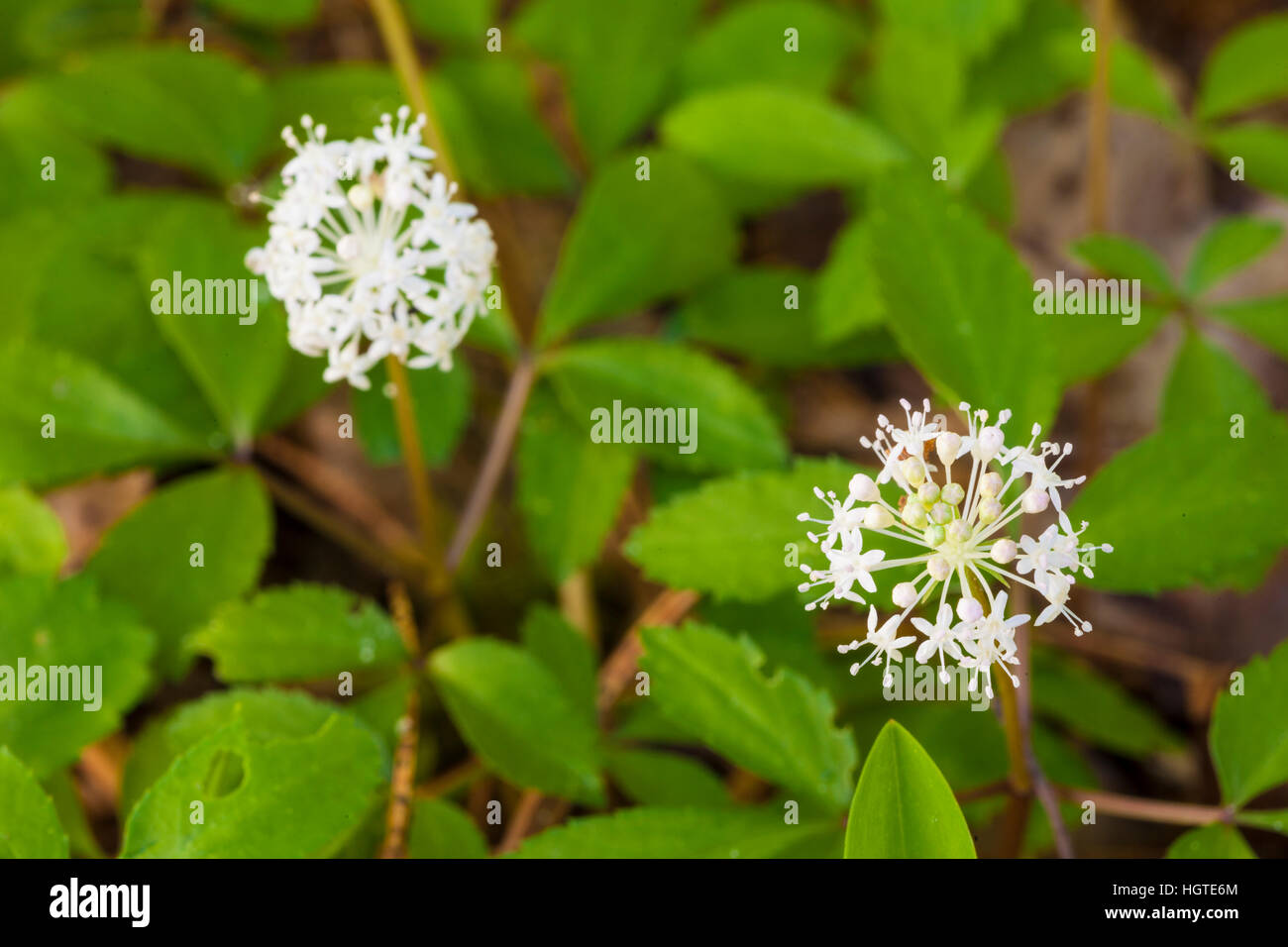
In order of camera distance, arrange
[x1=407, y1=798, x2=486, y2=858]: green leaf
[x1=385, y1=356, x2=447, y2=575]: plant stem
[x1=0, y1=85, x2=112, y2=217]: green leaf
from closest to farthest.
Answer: [x1=407, y1=798, x2=486, y2=858]: green leaf
[x1=385, y1=356, x2=447, y2=575]: plant stem
[x1=0, y1=85, x2=112, y2=217]: green leaf

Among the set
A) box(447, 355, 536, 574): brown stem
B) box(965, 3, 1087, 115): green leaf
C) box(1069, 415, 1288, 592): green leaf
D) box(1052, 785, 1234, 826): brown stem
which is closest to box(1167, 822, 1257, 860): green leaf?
box(1052, 785, 1234, 826): brown stem

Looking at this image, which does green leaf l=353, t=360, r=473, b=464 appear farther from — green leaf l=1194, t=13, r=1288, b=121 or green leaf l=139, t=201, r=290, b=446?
green leaf l=1194, t=13, r=1288, b=121

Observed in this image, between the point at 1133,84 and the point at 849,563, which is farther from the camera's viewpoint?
the point at 1133,84

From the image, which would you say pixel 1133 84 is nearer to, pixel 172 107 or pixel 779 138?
pixel 779 138

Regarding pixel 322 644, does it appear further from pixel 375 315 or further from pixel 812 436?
pixel 812 436

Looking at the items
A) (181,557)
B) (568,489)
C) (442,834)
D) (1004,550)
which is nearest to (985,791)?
(1004,550)
